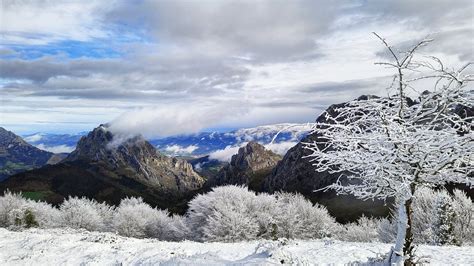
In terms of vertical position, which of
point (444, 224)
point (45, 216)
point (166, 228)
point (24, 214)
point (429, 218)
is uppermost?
point (444, 224)

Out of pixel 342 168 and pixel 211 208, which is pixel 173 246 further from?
pixel 211 208

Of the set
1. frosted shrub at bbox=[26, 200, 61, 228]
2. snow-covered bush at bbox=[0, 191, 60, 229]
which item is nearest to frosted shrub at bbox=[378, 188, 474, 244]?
snow-covered bush at bbox=[0, 191, 60, 229]

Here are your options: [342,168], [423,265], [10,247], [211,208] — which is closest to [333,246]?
[423,265]

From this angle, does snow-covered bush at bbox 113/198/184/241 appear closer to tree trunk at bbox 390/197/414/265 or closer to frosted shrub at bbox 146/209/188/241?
frosted shrub at bbox 146/209/188/241

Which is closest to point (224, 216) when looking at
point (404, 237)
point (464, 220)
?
point (464, 220)

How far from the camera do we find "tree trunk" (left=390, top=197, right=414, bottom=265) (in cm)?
1416

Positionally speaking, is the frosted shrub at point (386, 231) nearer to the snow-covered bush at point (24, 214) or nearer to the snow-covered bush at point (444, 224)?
the snow-covered bush at point (444, 224)

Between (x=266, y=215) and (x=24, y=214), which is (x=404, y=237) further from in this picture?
(x=24, y=214)

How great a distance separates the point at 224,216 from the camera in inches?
1957

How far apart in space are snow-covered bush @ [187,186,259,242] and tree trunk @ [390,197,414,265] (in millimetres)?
34158

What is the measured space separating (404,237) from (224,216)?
121ft

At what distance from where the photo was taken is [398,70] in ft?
42.5

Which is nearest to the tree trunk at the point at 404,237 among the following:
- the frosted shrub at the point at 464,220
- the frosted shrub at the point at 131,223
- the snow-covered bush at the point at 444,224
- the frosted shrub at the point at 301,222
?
the snow-covered bush at the point at 444,224

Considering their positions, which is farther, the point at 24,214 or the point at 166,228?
the point at 166,228
